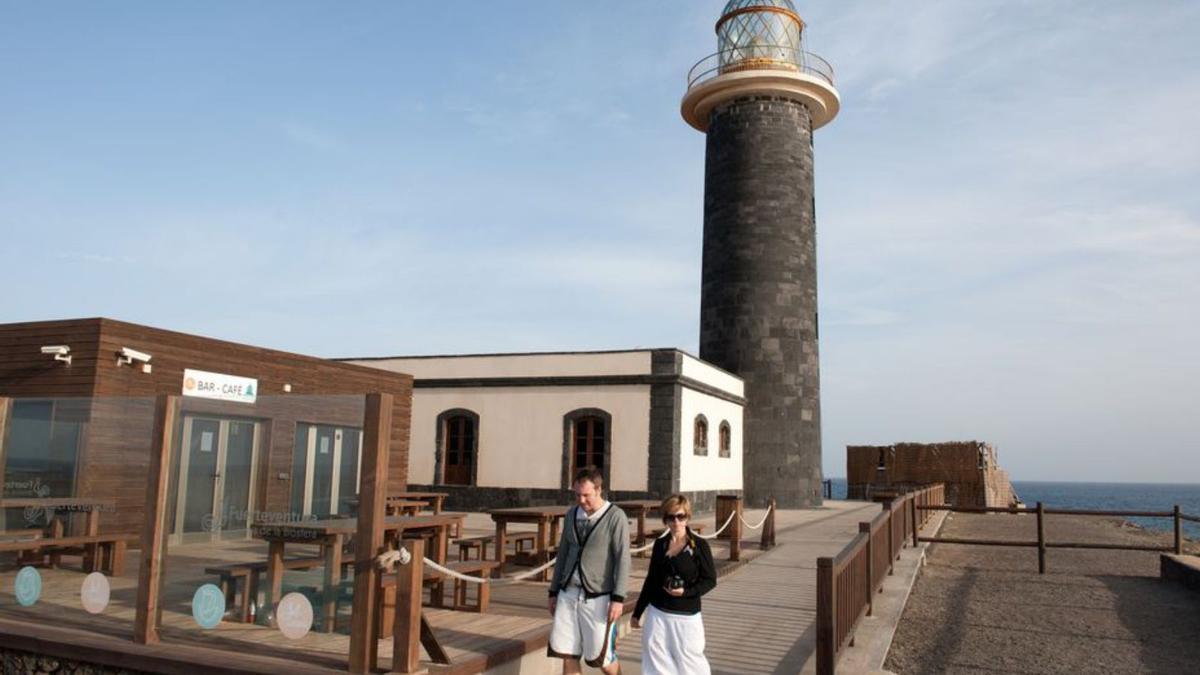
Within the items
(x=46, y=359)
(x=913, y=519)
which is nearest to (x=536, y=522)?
(x=913, y=519)

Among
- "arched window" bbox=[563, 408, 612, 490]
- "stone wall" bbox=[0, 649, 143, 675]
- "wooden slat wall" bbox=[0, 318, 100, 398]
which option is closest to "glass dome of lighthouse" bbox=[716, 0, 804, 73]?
"arched window" bbox=[563, 408, 612, 490]

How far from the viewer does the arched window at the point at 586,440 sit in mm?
19156

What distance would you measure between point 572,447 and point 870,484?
643 inches

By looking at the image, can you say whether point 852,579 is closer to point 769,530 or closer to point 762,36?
point 769,530

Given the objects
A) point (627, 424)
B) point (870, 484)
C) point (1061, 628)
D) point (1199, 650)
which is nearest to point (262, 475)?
point (1061, 628)

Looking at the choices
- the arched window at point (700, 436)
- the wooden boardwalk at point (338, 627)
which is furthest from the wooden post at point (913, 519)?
the arched window at point (700, 436)

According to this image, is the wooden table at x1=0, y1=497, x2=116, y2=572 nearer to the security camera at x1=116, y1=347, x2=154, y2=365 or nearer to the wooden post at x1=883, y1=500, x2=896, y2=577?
the security camera at x1=116, y1=347, x2=154, y2=365

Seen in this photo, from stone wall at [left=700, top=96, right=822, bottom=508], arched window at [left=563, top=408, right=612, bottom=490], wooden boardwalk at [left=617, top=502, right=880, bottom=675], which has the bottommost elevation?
wooden boardwalk at [left=617, top=502, right=880, bottom=675]

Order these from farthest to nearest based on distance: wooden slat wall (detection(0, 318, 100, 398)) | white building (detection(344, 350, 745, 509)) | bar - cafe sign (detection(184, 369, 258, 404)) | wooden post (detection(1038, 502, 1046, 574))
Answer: white building (detection(344, 350, 745, 509)), bar - cafe sign (detection(184, 369, 258, 404)), wooden post (detection(1038, 502, 1046, 574)), wooden slat wall (detection(0, 318, 100, 398))

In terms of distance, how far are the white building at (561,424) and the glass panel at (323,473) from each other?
13.2m

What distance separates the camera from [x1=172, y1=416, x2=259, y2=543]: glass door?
5.90 meters

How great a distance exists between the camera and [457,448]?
2058 centimetres

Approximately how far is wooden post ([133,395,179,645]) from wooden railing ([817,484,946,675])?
172 inches

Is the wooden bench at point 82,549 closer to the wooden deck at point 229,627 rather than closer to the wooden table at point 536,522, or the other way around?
the wooden deck at point 229,627
